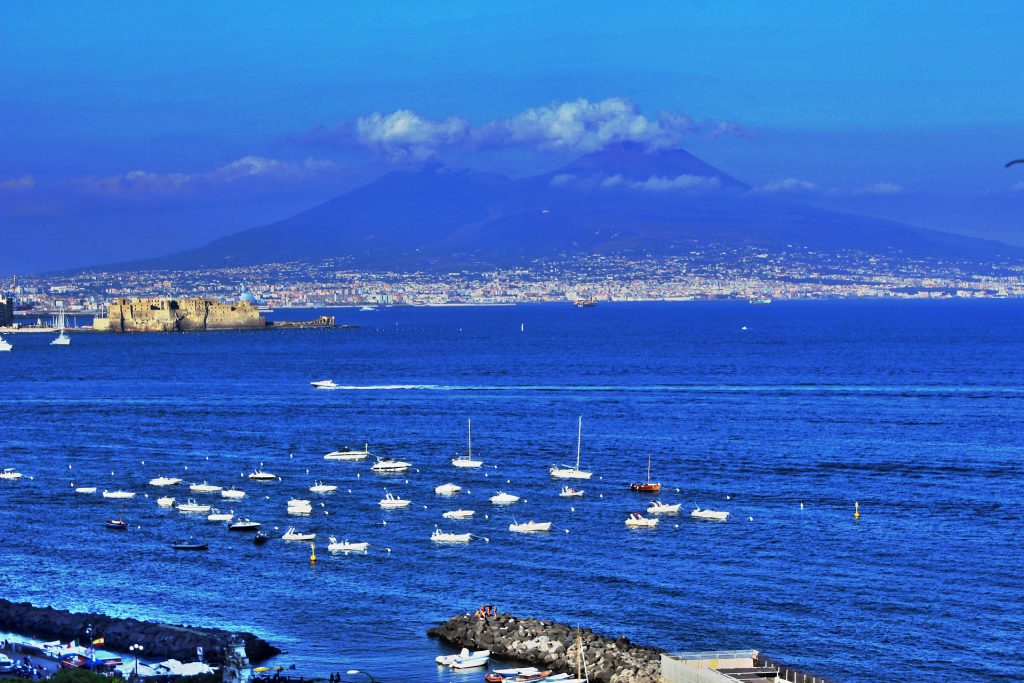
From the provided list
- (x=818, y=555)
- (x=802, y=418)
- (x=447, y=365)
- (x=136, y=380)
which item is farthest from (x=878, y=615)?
(x=447, y=365)

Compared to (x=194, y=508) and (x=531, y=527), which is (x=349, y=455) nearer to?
(x=194, y=508)

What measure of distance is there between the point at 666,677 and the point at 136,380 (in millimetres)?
91572

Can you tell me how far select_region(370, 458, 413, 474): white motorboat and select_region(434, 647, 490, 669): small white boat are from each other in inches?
1107

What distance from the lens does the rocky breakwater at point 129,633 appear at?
Answer: 31844 mm

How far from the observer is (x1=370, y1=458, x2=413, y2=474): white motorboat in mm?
59812

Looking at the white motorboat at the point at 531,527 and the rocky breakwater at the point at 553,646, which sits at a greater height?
the white motorboat at the point at 531,527

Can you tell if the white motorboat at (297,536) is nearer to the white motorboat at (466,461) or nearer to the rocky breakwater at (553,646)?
the rocky breakwater at (553,646)

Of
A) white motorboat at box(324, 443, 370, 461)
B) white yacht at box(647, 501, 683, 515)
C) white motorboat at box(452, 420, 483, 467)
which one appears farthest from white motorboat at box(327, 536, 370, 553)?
white motorboat at box(324, 443, 370, 461)

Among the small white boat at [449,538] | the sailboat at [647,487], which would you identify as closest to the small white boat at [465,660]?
the small white boat at [449,538]

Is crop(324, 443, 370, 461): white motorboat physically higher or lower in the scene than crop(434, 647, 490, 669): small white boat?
higher

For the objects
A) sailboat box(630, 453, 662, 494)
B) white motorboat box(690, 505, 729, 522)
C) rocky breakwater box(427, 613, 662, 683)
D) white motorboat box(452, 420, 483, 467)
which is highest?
white motorboat box(452, 420, 483, 467)

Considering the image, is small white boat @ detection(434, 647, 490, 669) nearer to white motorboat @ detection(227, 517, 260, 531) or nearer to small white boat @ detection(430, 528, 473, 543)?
small white boat @ detection(430, 528, 473, 543)

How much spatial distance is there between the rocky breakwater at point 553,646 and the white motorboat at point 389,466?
25402mm

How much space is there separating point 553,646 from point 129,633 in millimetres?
9721
